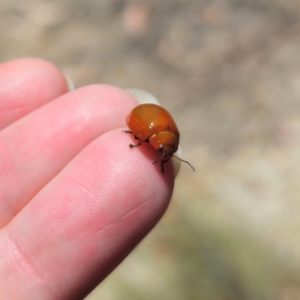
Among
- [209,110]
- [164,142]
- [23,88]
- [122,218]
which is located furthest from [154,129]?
[209,110]

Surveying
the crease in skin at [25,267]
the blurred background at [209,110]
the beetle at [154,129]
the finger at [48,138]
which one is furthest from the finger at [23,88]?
the blurred background at [209,110]

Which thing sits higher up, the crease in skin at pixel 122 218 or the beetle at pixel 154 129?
the beetle at pixel 154 129

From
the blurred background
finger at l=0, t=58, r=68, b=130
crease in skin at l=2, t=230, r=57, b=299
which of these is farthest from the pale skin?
the blurred background

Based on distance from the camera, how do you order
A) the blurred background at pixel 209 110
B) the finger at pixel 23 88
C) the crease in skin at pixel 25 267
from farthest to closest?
1. the blurred background at pixel 209 110
2. the finger at pixel 23 88
3. the crease in skin at pixel 25 267

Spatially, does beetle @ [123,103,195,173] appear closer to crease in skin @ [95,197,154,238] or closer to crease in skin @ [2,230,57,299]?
crease in skin @ [95,197,154,238]

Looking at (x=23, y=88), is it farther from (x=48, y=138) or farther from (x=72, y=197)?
(x=72, y=197)

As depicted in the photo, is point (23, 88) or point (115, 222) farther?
point (23, 88)

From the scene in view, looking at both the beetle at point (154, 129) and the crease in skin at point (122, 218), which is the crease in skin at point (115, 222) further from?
the beetle at point (154, 129)
